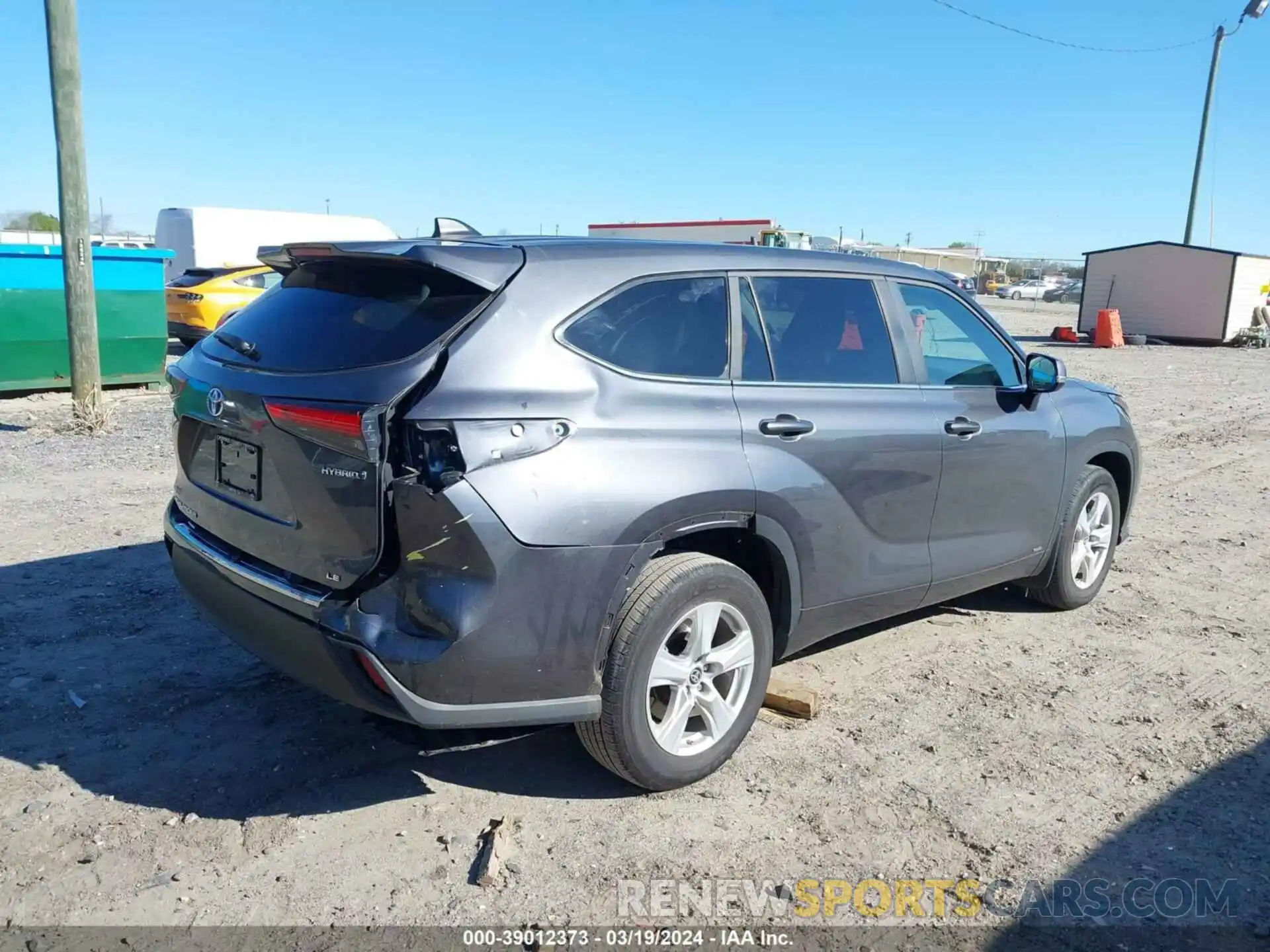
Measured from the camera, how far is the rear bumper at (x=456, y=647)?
2936 mm

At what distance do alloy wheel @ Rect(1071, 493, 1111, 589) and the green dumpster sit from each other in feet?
31.9

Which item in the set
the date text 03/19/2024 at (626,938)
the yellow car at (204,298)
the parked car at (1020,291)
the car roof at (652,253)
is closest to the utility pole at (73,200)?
the yellow car at (204,298)

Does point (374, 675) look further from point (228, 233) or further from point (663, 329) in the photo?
point (228, 233)

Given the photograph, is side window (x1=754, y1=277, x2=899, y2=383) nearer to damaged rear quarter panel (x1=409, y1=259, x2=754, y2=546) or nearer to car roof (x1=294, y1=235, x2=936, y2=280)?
car roof (x1=294, y1=235, x2=936, y2=280)

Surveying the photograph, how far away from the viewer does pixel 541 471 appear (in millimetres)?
2998

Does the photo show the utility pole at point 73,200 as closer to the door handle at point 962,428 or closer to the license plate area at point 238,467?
the license plate area at point 238,467

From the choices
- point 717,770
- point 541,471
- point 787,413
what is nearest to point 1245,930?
point 717,770

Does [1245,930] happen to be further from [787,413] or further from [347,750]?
[347,750]

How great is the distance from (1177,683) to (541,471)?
128 inches

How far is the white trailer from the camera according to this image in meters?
20.1

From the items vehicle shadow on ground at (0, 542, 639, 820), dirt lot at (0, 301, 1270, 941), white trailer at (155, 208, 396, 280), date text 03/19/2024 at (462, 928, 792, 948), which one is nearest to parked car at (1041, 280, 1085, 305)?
Answer: white trailer at (155, 208, 396, 280)

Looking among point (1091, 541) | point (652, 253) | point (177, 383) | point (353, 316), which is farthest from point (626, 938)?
point (1091, 541)

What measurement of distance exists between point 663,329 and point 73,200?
838 centimetres

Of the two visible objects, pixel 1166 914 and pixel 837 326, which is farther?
pixel 837 326
